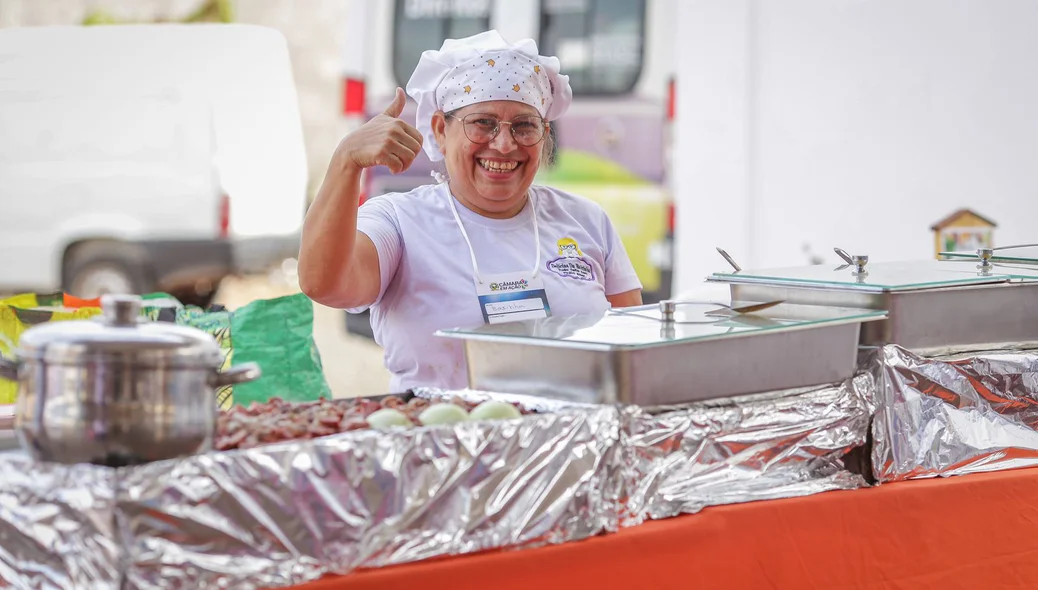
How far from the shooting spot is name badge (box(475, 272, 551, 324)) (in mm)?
2178

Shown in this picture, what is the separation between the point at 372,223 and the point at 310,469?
3.18 ft

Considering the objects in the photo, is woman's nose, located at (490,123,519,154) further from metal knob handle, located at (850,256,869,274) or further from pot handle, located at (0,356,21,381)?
pot handle, located at (0,356,21,381)

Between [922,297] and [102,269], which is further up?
[102,269]

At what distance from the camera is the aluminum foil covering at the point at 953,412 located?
73.0 inches

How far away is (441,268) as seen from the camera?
2.21 m

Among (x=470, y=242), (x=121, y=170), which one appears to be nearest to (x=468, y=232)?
(x=470, y=242)

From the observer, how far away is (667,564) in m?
1.53

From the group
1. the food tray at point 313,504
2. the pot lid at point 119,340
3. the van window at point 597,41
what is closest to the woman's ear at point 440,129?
the food tray at point 313,504

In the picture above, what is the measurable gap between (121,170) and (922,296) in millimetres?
5566

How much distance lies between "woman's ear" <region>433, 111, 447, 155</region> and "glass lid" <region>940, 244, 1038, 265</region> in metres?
1.11

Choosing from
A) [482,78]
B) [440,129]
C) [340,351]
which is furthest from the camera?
[340,351]

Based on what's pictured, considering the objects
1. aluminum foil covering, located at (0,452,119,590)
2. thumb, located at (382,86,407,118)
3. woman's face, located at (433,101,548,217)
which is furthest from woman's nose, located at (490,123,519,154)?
aluminum foil covering, located at (0,452,119,590)

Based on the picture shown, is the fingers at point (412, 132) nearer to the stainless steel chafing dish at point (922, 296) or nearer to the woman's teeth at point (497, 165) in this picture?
the woman's teeth at point (497, 165)

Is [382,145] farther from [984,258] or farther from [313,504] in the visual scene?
[984,258]
